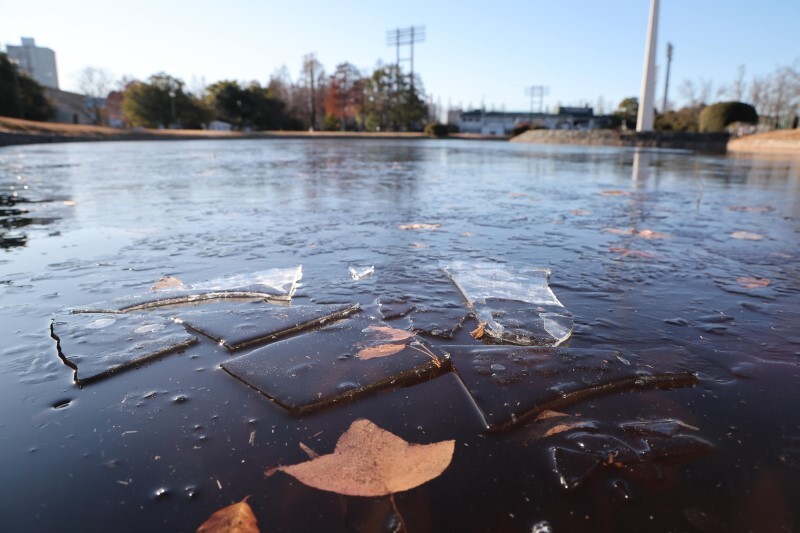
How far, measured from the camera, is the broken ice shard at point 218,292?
2.41m

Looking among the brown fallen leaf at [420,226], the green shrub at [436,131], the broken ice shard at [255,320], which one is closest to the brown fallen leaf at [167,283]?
the broken ice shard at [255,320]

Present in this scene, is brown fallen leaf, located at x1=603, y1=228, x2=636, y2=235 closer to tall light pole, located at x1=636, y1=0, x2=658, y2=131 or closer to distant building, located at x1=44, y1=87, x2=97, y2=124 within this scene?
tall light pole, located at x1=636, y1=0, x2=658, y2=131

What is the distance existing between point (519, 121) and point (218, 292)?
93322mm

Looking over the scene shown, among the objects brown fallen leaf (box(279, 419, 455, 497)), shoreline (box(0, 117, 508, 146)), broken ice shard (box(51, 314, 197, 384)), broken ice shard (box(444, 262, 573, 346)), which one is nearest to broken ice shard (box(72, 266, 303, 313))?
broken ice shard (box(51, 314, 197, 384))

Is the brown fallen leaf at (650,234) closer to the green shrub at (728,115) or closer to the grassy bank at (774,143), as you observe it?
the grassy bank at (774,143)

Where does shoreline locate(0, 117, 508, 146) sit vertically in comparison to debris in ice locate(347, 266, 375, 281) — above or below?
above

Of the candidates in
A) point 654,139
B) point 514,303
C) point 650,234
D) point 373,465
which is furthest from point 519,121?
point 373,465

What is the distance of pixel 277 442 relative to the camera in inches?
52.1

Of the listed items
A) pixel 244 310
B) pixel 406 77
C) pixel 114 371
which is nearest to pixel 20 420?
pixel 114 371

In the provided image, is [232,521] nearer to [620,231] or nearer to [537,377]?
[537,377]

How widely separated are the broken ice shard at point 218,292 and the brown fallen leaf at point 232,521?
153 cm

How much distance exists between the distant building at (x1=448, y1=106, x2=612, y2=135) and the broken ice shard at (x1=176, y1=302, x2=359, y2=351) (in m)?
85.4

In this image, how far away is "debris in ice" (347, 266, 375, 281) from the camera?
9.84ft

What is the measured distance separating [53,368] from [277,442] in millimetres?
1085
